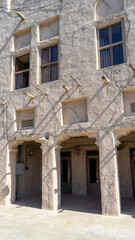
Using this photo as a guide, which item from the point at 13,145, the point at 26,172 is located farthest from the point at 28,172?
the point at 13,145

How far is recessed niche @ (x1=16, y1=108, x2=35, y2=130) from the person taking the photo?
9.37m

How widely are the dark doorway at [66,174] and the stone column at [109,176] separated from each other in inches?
214

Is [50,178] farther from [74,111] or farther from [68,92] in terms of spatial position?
[68,92]

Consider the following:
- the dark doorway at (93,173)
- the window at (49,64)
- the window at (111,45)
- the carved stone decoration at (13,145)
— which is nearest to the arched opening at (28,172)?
the carved stone decoration at (13,145)

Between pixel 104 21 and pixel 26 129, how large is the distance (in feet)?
19.3

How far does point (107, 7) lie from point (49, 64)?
11.6ft

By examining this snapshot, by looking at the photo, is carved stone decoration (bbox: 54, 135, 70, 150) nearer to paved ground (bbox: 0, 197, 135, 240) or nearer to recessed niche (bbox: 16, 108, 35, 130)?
recessed niche (bbox: 16, 108, 35, 130)

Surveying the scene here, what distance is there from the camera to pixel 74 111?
8383 millimetres

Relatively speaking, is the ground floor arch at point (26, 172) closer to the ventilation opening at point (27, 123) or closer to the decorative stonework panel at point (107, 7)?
the ventilation opening at point (27, 123)

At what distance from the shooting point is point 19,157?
11109mm

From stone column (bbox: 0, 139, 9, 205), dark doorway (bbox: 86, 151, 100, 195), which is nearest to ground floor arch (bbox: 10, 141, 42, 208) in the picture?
stone column (bbox: 0, 139, 9, 205)

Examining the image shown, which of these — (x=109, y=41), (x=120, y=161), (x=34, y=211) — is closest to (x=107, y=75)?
(x=109, y=41)

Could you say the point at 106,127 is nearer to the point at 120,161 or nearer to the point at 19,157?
the point at 120,161

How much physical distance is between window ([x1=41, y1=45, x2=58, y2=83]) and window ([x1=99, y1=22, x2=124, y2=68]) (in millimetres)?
2262
